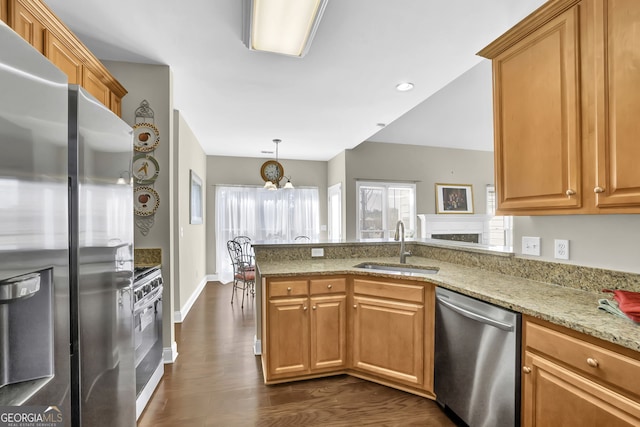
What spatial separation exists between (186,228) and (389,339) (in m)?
3.25

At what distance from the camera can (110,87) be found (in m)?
2.34

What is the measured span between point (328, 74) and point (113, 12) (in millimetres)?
1644

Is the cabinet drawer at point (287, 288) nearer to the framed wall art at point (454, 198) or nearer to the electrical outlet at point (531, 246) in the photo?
the electrical outlet at point (531, 246)

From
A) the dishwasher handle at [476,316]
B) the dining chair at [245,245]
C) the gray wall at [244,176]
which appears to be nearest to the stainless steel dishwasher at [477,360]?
the dishwasher handle at [476,316]

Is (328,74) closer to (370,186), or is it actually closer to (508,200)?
(508,200)

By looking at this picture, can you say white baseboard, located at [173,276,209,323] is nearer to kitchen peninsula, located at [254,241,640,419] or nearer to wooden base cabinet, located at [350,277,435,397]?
kitchen peninsula, located at [254,241,640,419]

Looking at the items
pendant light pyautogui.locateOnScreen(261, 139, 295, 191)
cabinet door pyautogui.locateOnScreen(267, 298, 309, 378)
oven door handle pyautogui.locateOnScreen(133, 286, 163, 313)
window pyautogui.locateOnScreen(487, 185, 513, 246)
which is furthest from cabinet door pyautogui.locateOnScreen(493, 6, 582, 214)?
window pyautogui.locateOnScreen(487, 185, 513, 246)

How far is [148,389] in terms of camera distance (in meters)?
2.10

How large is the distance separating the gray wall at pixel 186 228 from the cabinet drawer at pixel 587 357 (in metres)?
3.43

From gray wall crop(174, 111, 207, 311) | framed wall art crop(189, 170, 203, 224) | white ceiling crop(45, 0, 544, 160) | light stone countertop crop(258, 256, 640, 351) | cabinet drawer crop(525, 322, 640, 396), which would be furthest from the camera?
framed wall art crop(189, 170, 203, 224)

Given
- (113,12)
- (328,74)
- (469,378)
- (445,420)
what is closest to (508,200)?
(469,378)

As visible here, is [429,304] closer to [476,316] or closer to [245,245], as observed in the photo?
[476,316]

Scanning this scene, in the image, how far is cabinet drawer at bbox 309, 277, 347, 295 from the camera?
2270 mm

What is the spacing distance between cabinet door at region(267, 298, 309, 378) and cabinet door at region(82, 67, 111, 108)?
201 cm
